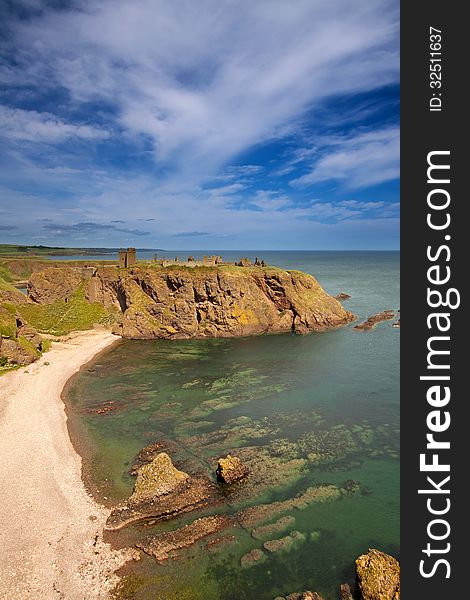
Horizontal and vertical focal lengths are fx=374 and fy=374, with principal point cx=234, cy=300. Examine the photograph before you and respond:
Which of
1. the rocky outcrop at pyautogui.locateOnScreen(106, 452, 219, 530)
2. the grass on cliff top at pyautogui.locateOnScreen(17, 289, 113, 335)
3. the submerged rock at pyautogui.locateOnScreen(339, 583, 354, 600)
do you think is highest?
the grass on cliff top at pyautogui.locateOnScreen(17, 289, 113, 335)

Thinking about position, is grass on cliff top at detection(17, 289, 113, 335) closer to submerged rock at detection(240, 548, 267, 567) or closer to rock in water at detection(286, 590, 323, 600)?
submerged rock at detection(240, 548, 267, 567)

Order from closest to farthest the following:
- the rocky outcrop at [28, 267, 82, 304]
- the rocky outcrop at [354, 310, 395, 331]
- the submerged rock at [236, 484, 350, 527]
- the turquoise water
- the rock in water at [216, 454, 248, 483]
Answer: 1. the turquoise water
2. the submerged rock at [236, 484, 350, 527]
3. the rock in water at [216, 454, 248, 483]
4. the rocky outcrop at [354, 310, 395, 331]
5. the rocky outcrop at [28, 267, 82, 304]

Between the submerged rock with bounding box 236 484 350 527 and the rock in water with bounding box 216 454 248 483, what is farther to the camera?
the rock in water with bounding box 216 454 248 483

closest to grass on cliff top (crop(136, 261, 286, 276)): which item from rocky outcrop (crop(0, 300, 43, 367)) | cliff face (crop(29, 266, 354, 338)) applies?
cliff face (crop(29, 266, 354, 338))

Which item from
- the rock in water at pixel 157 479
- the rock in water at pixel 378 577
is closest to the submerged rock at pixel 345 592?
the rock in water at pixel 378 577

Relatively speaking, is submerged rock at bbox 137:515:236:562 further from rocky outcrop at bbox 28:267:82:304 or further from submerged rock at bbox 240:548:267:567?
rocky outcrop at bbox 28:267:82:304

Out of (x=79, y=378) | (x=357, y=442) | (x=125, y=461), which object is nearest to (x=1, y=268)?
(x=79, y=378)

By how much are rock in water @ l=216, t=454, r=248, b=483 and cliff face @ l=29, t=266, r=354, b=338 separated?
4271 centimetres

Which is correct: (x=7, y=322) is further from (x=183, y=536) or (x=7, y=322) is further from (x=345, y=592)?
(x=345, y=592)

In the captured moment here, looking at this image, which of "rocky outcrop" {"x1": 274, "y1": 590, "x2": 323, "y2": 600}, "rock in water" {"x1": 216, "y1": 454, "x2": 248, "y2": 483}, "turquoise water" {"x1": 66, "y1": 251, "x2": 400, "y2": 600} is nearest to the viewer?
"rocky outcrop" {"x1": 274, "y1": 590, "x2": 323, "y2": 600}

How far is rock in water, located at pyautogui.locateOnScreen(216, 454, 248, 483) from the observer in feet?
Result: 83.6

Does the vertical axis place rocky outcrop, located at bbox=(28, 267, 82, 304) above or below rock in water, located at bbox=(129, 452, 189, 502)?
above

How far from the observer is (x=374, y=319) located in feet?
260

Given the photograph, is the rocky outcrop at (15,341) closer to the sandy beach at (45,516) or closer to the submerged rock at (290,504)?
the sandy beach at (45,516)
